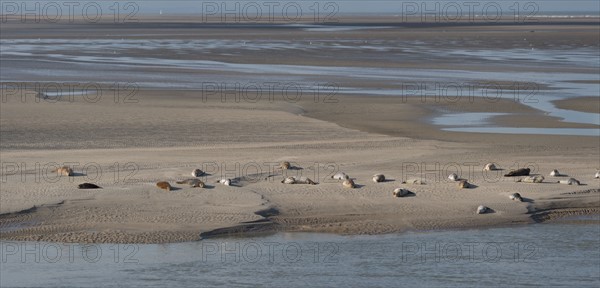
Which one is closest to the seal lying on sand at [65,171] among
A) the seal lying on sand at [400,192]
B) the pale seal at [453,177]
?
the seal lying on sand at [400,192]

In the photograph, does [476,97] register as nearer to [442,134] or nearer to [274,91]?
[274,91]

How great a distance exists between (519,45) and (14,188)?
43.2 metres

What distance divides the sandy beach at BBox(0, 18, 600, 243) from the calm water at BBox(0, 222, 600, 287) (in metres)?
0.37

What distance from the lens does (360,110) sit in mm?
20891

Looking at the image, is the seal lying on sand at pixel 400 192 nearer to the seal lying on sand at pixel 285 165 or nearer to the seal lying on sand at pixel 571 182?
the seal lying on sand at pixel 285 165

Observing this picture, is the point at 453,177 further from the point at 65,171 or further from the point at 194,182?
the point at 65,171

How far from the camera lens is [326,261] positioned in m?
9.34

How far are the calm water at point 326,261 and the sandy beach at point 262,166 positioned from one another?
1.21 feet

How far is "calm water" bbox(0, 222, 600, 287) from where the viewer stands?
8.69 m

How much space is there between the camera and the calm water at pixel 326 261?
8.69 meters

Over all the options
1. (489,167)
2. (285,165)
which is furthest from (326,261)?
(489,167)

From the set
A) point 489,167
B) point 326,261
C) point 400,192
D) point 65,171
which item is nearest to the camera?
point 326,261

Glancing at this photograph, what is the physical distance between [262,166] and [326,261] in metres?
4.15

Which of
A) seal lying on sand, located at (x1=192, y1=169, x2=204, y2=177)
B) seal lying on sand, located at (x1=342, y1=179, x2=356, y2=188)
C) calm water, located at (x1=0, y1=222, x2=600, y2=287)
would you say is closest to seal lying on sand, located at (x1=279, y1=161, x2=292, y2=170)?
seal lying on sand, located at (x1=192, y1=169, x2=204, y2=177)
